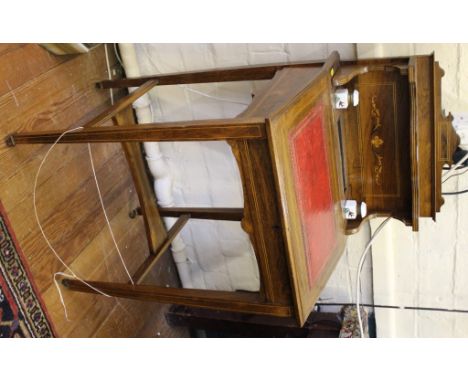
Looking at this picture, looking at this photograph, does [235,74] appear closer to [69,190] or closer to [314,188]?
[314,188]

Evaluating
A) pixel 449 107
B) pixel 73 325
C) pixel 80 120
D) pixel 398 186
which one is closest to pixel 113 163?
pixel 80 120

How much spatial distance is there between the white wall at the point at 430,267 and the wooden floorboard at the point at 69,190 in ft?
2.65

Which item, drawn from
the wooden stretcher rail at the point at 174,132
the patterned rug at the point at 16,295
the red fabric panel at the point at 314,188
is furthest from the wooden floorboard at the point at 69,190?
the red fabric panel at the point at 314,188

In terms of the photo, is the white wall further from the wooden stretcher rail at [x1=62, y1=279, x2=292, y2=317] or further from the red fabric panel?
the wooden stretcher rail at [x1=62, y1=279, x2=292, y2=317]

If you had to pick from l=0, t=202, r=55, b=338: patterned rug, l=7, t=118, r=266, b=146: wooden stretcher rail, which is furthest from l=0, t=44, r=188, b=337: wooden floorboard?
l=7, t=118, r=266, b=146: wooden stretcher rail

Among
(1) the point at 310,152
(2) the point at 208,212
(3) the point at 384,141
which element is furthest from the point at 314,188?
(2) the point at 208,212

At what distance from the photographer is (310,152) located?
43.4 inches

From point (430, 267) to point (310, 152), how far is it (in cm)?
80

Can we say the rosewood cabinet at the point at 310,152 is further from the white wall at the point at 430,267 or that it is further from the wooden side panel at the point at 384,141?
the white wall at the point at 430,267

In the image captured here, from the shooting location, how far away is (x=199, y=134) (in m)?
1.01

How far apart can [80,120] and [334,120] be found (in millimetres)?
758

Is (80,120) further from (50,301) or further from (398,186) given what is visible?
(398,186)

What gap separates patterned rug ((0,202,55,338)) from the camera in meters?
1.30

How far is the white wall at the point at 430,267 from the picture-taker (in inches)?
59.4
